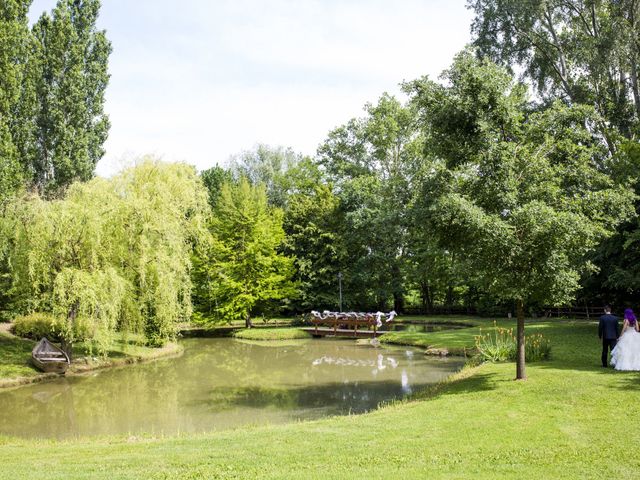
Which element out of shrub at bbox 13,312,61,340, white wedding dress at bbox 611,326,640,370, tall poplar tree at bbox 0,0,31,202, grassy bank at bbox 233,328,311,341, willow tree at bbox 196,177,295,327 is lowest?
grassy bank at bbox 233,328,311,341

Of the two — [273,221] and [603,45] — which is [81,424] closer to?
[603,45]

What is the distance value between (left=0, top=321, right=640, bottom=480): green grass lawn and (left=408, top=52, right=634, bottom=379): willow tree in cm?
238

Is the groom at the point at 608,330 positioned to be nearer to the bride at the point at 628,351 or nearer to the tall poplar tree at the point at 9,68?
the bride at the point at 628,351

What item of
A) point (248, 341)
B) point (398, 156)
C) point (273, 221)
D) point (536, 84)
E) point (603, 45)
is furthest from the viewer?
point (398, 156)

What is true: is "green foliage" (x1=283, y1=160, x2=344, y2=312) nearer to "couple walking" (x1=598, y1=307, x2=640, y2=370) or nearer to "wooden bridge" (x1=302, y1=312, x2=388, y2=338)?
"wooden bridge" (x1=302, y1=312, x2=388, y2=338)

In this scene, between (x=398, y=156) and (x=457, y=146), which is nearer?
(x=457, y=146)

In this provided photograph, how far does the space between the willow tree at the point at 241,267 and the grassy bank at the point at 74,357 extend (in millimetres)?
8332

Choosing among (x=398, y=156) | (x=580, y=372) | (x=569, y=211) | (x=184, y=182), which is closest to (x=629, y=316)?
(x=580, y=372)

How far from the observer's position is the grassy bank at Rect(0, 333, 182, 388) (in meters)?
19.6

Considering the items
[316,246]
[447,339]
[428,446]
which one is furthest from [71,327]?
[316,246]

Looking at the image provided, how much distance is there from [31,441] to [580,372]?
13.1m

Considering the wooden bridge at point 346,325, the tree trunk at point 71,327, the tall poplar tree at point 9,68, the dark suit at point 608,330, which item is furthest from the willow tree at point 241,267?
the dark suit at point 608,330

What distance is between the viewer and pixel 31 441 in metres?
12.1

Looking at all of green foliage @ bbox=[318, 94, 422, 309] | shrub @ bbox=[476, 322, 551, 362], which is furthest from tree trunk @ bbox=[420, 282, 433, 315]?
shrub @ bbox=[476, 322, 551, 362]
